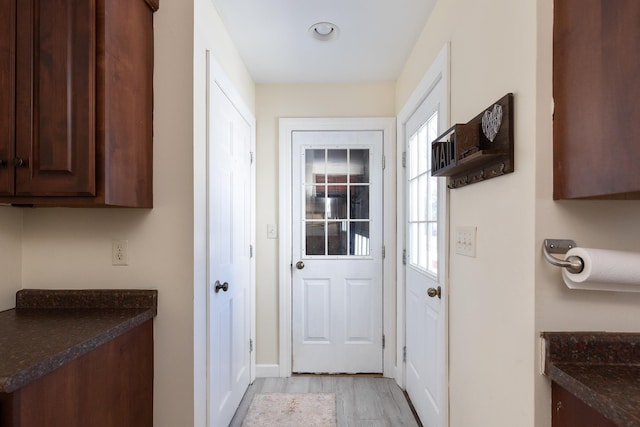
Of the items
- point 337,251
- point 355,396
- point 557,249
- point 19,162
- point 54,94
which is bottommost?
point 355,396

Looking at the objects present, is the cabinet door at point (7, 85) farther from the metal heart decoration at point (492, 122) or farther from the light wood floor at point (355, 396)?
the light wood floor at point (355, 396)

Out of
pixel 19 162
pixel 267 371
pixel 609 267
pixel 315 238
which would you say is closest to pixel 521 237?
pixel 609 267

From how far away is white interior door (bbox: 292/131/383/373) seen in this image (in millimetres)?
2777

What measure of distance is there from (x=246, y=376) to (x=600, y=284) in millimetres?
2298

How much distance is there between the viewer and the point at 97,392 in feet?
3.84

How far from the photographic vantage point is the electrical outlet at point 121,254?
1534 millimetres

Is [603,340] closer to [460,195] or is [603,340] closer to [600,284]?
[600,284]

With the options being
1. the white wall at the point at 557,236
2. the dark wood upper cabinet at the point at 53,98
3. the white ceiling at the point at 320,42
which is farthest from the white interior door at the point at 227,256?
the white wall at the point at 557,236

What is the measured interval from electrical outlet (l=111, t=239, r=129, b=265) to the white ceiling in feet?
4.32

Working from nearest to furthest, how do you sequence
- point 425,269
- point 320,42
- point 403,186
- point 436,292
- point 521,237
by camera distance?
1. point 521,237
2. point 436,292
3. point 425,269
4. point 320,42
5. point 403,186

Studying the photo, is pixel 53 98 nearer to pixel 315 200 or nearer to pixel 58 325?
pixel 58 325

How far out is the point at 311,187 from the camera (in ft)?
9.24

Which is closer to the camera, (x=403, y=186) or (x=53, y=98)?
(x=53, y=98)

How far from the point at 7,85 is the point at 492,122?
1.68 metres
